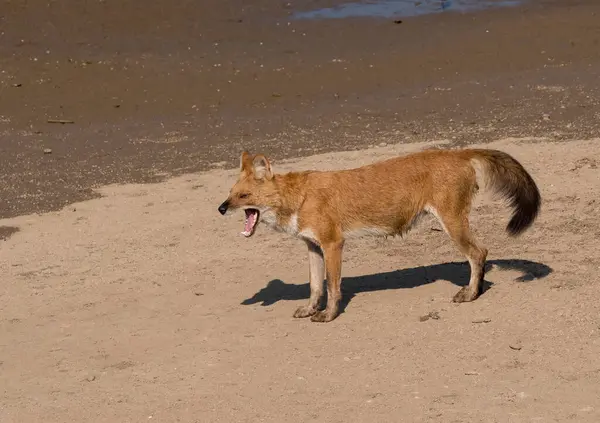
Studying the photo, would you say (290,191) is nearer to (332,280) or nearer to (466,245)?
(332,280)

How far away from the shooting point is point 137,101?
19.5 metres

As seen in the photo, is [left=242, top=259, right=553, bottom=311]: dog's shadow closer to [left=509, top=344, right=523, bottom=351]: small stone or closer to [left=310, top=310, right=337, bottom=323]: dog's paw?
[left=310, top=310, right=337, bottom=323]: dog's paw

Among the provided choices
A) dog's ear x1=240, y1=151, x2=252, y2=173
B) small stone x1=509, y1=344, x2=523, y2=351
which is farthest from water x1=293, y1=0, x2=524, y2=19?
small stone x1=509, y1=344, x2=523, y2=351

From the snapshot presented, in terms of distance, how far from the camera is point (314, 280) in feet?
35.7

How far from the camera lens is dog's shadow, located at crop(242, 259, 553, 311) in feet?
37.1

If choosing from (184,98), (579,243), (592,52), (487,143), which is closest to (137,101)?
(184,98)

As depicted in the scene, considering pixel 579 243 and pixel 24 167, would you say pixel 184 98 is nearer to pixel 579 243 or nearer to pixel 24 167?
pixel 24 167

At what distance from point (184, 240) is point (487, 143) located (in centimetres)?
463

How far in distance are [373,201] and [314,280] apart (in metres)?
0.86

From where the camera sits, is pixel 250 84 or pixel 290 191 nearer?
pixel 290 191

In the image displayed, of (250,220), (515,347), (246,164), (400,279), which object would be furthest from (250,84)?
(515,347)

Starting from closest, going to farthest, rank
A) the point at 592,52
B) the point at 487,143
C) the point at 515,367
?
the point at 515,367 < the point at 487,143 < the point at 592,52

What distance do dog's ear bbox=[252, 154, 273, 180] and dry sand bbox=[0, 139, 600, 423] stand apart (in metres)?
1.23

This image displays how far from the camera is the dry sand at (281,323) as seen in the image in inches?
356
